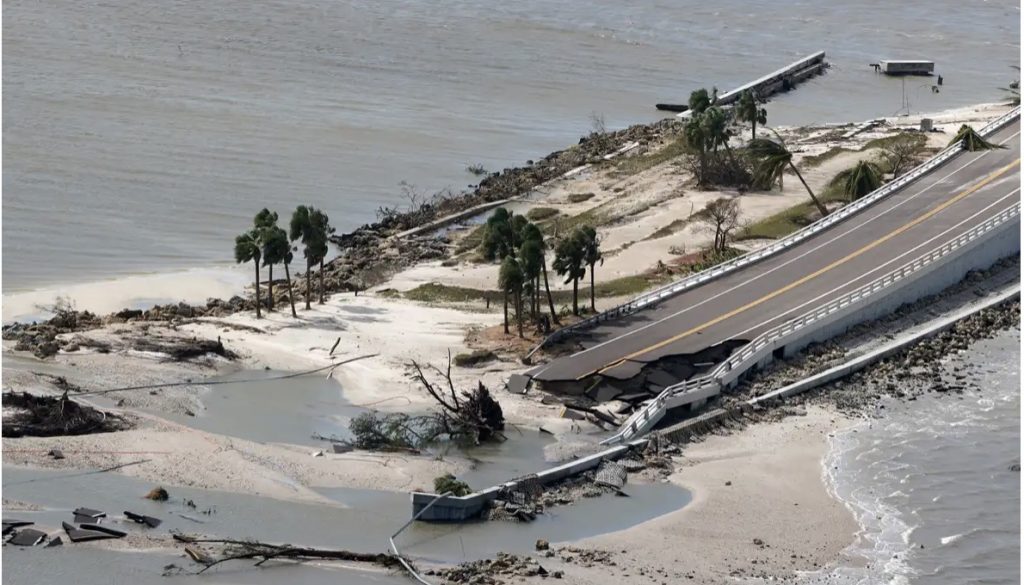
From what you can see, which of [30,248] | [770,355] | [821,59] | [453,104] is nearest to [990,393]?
[770,355]

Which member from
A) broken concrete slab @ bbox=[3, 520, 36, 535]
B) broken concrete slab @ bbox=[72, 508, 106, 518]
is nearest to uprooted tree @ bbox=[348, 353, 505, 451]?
broken concrete slab @ bbox=[72, 508, 106, 518]

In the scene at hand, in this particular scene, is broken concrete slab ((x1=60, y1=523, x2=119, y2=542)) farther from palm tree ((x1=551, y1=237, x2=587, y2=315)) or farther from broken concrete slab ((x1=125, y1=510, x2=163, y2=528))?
palm tree ((x1=551, y1=237, x2=587, y2=315))

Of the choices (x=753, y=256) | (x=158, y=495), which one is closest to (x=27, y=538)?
(x=158, y=495)

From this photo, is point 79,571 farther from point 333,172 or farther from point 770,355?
point 333,172

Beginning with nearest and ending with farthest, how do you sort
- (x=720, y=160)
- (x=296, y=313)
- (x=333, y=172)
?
(x=296, y=313) → (x=720, y=160) → (x=333, y=172)

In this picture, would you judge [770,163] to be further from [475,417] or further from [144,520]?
[144,520]

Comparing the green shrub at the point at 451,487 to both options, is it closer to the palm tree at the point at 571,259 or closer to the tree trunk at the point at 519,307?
the tree trunk at the point at 519,307
